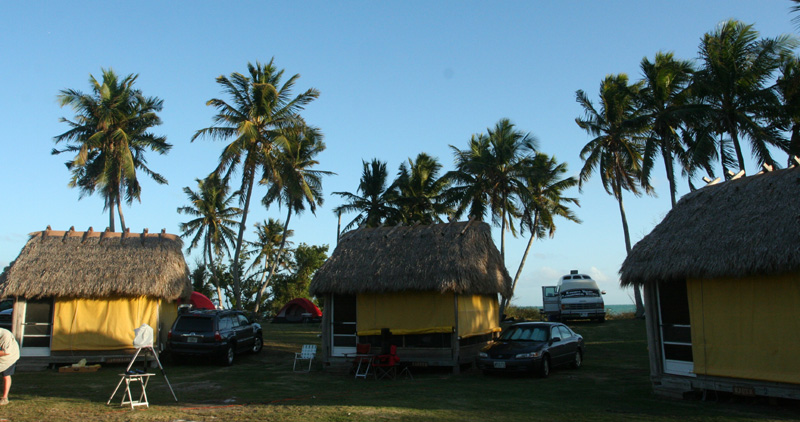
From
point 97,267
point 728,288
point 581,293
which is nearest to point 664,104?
point 581,293

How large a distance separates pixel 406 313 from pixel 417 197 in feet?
63.1

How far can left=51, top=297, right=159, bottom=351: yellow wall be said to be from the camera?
17.3 m

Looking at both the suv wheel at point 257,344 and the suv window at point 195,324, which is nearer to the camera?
the suv window at point 195,324

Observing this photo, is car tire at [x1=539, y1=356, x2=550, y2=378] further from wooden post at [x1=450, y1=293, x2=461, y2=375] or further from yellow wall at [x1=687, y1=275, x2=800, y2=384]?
yellow wall at [x1=687, y1=275, x2=800, y2=384]

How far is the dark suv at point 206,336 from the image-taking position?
56.6ft

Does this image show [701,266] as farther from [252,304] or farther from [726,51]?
[252,304]

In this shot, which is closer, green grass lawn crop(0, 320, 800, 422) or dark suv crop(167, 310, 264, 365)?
green grass lawn crop(0, 320, 800, 422)

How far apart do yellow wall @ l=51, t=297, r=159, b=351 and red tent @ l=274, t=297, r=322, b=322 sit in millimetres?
21625

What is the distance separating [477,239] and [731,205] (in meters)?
7.53

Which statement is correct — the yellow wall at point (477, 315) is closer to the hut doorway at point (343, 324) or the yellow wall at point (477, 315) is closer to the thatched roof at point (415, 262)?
the thatched roof at point (415, 262)

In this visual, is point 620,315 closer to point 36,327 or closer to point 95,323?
point 95,323

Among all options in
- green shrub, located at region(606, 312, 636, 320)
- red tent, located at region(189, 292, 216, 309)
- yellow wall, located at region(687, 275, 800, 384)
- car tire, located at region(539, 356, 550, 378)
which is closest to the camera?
yellow wall, located at region(687, 275, 800, 384)

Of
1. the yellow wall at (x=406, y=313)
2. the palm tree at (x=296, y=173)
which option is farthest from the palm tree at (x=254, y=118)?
the yellow wall at (x=406, y=313)

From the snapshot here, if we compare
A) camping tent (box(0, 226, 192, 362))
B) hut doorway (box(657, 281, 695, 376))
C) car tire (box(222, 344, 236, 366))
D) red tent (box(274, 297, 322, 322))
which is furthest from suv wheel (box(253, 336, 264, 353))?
red tent (box(274, 297, 322, 322))
